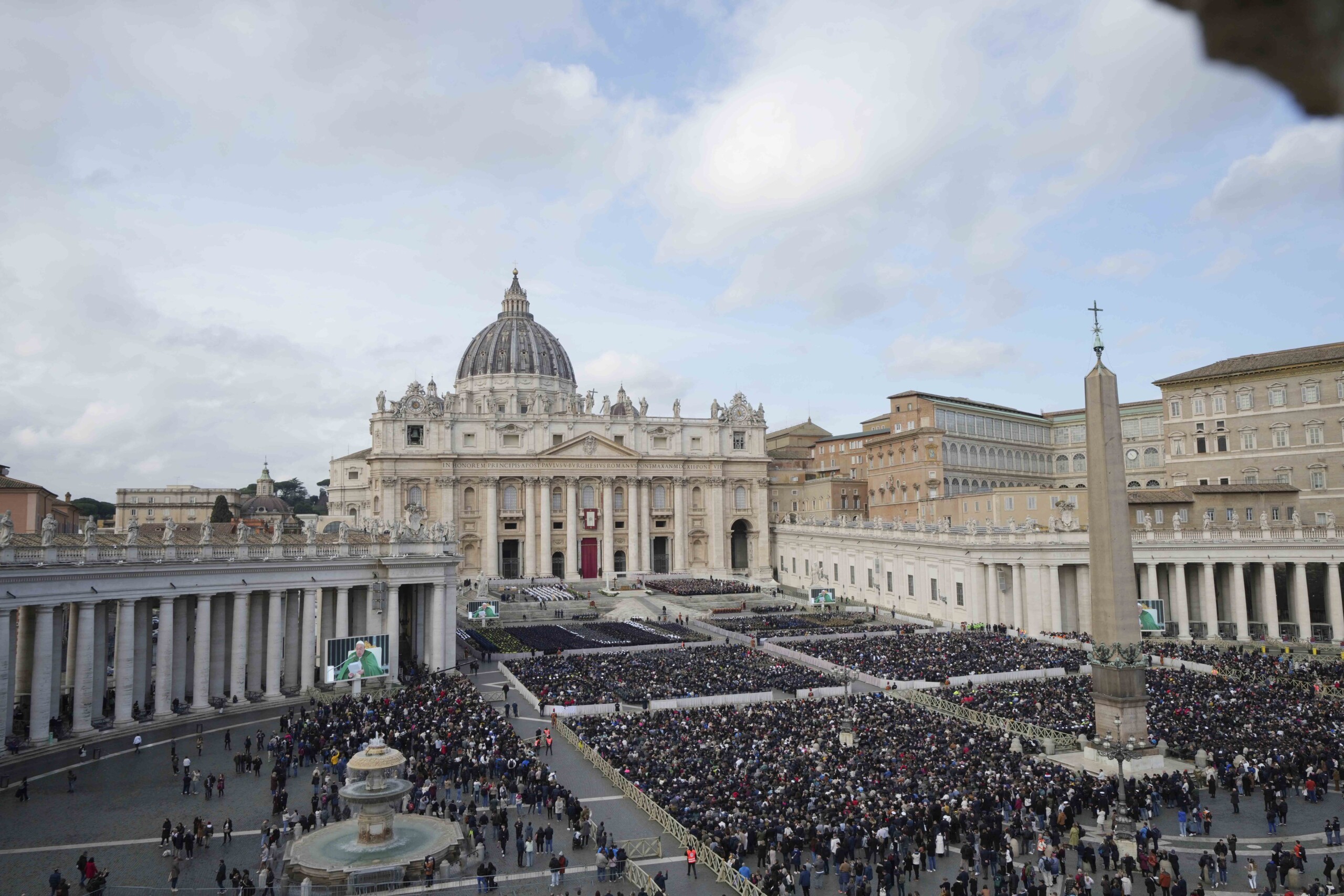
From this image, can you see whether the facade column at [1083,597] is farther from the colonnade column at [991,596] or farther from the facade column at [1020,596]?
the colonnade column at [991,596]

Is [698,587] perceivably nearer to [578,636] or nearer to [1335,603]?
[578,636]

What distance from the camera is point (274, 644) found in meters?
36.4

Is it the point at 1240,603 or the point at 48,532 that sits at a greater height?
the point at 48,532

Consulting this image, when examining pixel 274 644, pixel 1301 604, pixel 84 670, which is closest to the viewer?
pixel 84 670

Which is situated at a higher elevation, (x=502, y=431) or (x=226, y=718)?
(x=502, y=431)

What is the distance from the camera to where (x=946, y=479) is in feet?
237

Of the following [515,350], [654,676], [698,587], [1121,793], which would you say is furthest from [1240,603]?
[515,350]

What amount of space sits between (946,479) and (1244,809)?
51.5 metres

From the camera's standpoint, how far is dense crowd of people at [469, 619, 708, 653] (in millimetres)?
47000

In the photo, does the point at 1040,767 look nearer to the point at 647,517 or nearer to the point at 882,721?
the point at 882,721

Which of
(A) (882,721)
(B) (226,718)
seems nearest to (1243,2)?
(A) (882,721)

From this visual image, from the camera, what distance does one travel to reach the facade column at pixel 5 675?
27547 millimetres

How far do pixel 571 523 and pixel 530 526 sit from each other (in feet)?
12.9

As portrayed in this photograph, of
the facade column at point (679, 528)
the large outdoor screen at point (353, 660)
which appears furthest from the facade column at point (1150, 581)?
the facade column at point (679, 528)
